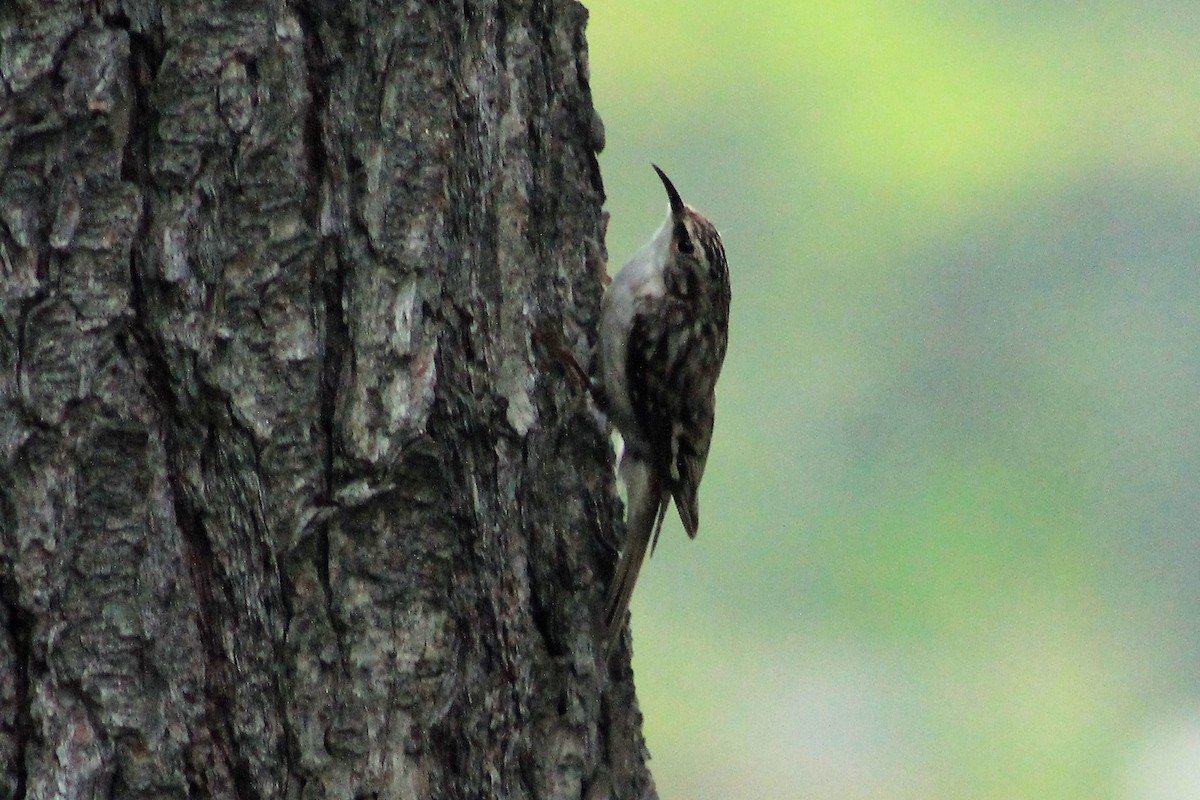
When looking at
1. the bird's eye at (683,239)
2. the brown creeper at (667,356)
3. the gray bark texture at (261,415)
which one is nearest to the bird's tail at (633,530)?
the brown creeper at (667,356)

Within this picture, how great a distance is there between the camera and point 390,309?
57.4 inches

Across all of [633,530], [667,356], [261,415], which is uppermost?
[667,356]

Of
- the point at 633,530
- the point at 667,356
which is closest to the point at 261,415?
the point at 633,530

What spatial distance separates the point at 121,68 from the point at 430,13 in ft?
1.17

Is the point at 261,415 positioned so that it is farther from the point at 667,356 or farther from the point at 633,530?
the point at 667,356

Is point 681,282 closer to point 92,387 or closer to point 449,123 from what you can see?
point 449,123

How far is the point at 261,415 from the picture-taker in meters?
1.39

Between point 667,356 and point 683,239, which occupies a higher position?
point 683,239

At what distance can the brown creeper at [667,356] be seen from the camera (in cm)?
238

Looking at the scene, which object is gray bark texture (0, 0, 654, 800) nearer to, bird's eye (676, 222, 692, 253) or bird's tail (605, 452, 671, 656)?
bird's tail (605, 452, 671, 656)

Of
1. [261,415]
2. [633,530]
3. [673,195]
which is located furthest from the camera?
[673,195]

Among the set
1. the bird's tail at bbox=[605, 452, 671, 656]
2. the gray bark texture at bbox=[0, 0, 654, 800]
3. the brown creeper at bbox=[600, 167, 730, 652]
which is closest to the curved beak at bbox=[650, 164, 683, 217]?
the brown creeper at bbox=[600, 167, 730, 652]

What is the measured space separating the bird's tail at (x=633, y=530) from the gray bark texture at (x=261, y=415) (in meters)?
0.16

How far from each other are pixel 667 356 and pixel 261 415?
4.31 feet
